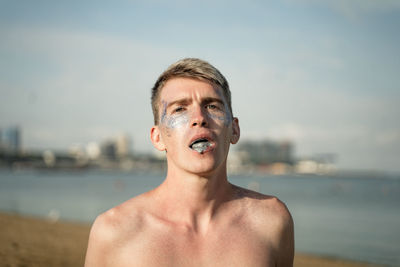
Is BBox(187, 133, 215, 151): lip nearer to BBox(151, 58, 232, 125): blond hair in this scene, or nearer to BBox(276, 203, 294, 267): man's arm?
BBox(151, 58, 232, 125): blond hair

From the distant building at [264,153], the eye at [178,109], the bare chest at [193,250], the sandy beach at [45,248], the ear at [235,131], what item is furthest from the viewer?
the distant building at [264,153]

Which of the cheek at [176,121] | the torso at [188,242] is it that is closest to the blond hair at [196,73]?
the cheek at [176,121]

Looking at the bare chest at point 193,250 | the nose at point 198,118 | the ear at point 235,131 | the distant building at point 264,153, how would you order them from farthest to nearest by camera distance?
the distant building at point 264,153 → the ear at point 235,131 → the nose at point 198,118 → the bare chest at point 193,250

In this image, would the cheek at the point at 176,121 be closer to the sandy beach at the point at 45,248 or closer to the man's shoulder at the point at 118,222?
the man's shoulder at the point at 118,222

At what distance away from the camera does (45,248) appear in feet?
50.8

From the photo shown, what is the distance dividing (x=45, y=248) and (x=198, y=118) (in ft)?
49.1

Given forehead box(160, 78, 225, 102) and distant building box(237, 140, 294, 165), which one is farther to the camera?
distant building box(237, 140, 294, 165)

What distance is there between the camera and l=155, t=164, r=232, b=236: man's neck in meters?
2.41

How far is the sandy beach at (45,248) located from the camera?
41.6 ft

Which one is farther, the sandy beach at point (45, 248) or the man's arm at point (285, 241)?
the sandy beach at point (45, 248)

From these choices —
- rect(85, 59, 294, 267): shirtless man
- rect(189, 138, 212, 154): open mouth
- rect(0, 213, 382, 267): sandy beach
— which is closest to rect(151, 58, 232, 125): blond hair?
rect(85, 59, 294, 267): shirtless man

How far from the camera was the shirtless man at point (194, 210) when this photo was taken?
7.54 ft

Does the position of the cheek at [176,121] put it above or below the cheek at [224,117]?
below

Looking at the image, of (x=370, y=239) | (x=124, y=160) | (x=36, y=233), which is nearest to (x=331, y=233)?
(x=370, y=239)
